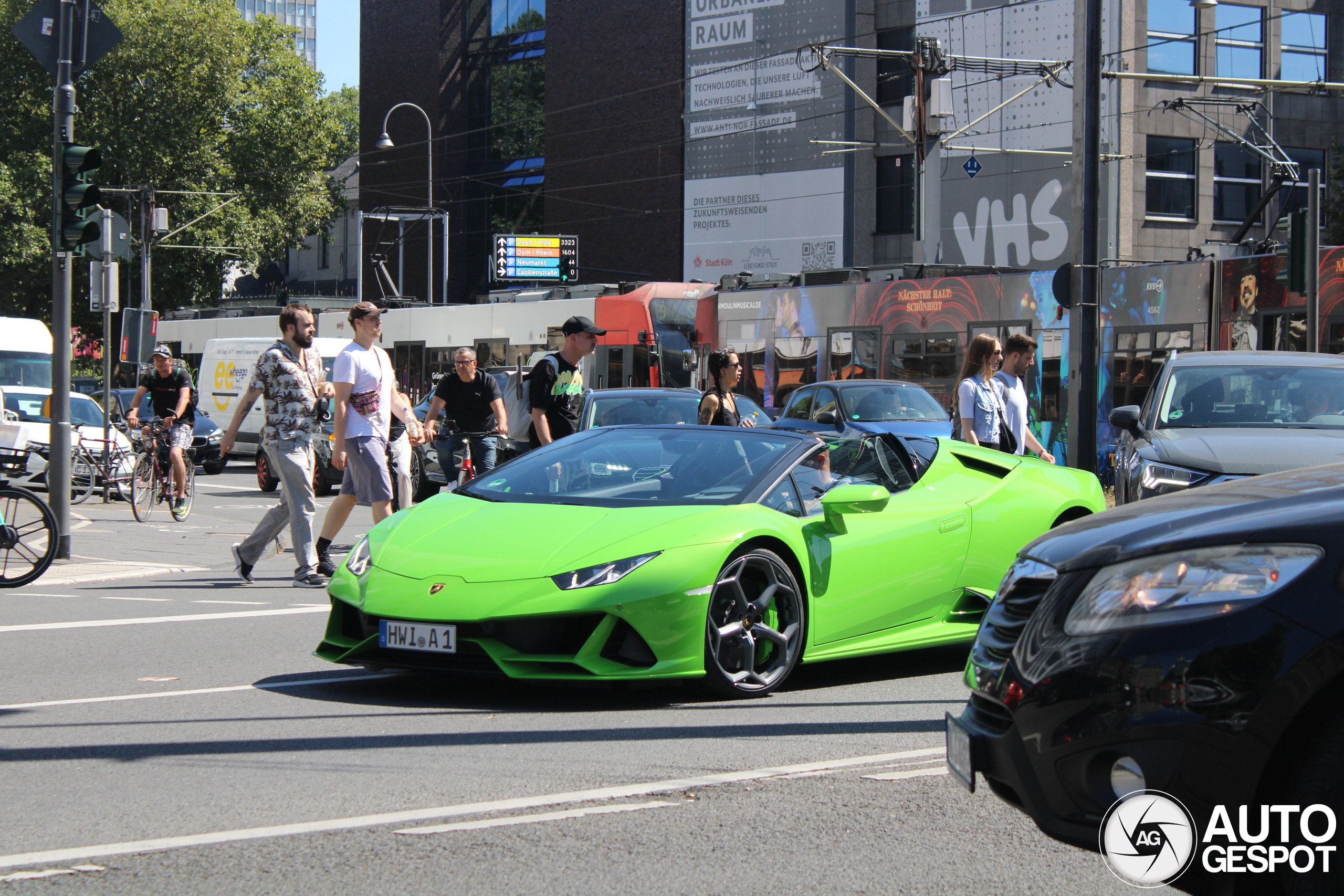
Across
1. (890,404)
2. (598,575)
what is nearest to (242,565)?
(598,575)

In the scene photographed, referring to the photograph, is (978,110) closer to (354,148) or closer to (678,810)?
(678,810)

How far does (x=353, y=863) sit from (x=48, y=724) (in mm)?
2411

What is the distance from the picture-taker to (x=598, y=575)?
573 cm

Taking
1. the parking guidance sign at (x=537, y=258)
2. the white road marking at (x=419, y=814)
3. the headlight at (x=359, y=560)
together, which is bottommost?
the white road marking at (x=419, y=814)

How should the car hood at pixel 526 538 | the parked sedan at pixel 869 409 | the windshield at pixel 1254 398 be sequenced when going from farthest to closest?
the parked sedan at pixel 869 409 → the windshield at pixel 1254 398 → the car hood at pixel 526 538

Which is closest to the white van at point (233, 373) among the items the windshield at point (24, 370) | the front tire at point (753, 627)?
the windshield at point (24, 370)

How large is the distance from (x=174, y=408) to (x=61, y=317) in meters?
4.93

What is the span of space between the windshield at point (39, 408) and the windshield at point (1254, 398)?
52.3ft

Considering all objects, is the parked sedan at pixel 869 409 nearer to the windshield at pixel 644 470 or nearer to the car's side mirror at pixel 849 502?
the windshield at pixel 644 470

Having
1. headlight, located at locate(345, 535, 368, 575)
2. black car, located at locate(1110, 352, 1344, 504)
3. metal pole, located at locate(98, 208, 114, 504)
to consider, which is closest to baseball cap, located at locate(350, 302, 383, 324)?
headlight, located at locate(345, 535, 368, 575)

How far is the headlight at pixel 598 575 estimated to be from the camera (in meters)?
5.71

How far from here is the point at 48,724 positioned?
564cm

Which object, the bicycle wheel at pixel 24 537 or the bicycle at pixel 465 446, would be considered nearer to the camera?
the bicycle wheel at pixel 24 537

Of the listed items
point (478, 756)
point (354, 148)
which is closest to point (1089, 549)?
point (478, 756)
